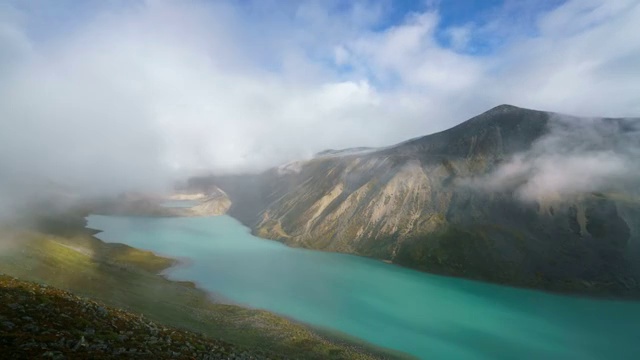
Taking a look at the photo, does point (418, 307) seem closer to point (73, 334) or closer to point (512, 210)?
point (73, 334)

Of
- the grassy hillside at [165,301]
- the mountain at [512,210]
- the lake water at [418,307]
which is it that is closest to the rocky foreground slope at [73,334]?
the grassy hillside at [165,301]

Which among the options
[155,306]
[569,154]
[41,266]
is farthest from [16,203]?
[569,154]

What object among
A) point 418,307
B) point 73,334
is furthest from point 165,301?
point 418,307

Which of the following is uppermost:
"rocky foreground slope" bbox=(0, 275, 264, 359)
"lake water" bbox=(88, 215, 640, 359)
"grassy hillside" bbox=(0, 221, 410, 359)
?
"rocky foreground slope" bbox=(0, 275, 264, 359)

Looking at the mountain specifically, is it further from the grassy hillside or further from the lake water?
the grassy hillside

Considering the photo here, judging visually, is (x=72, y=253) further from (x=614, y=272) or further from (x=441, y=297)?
(x=614, y=272)

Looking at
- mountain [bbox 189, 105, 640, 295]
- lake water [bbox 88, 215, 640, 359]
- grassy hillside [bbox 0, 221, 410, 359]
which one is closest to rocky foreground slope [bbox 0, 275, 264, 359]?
grassy hillside [bbox 0, 221, 410, 359]
